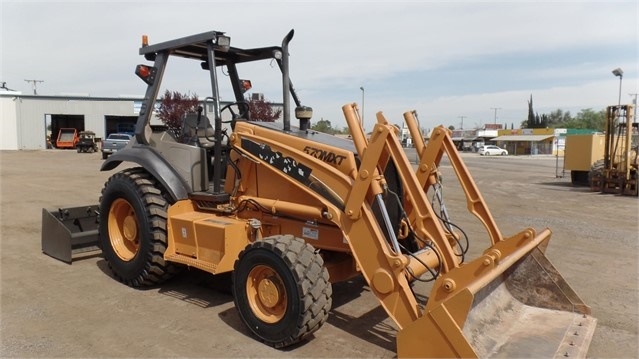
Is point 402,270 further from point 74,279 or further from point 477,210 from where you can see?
point 74,279

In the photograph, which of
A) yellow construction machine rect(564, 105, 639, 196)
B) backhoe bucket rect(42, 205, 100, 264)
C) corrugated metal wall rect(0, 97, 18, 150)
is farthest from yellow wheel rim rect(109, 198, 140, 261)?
corrugated metal wall rect(0, 97, 18, 150)

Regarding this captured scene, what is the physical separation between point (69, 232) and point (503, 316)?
5.12 m

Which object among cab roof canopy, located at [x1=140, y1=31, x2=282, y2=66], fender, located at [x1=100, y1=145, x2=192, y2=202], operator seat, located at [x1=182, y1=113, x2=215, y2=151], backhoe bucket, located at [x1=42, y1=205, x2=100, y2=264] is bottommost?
backhoe bucket, located at [x1=42, y1=205, x2=100, y2=264]

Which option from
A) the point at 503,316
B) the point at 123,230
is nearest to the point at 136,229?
the point at 123,230

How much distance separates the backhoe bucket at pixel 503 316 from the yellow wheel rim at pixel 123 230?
136 inches

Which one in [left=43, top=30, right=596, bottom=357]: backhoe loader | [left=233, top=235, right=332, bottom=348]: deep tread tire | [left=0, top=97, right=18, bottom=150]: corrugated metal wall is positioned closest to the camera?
[left=43, top=30, right=596, bottom=357]: backhoe loader

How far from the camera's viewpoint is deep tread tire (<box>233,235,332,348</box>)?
3730 millimetres

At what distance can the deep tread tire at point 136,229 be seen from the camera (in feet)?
16.6

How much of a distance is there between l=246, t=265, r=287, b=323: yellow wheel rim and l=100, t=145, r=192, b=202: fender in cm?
153

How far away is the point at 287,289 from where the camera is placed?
379 centimetres

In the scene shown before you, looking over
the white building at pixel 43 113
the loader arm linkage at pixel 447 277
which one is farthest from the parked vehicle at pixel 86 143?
the loader arm linkage at pixel 447 277

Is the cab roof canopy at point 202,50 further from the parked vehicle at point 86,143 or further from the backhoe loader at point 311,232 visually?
the parked vehicle at point 86,143

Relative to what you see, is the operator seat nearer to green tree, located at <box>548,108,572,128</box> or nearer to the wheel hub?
the wheel hub

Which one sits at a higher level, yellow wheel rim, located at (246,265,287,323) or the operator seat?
the operator seat
